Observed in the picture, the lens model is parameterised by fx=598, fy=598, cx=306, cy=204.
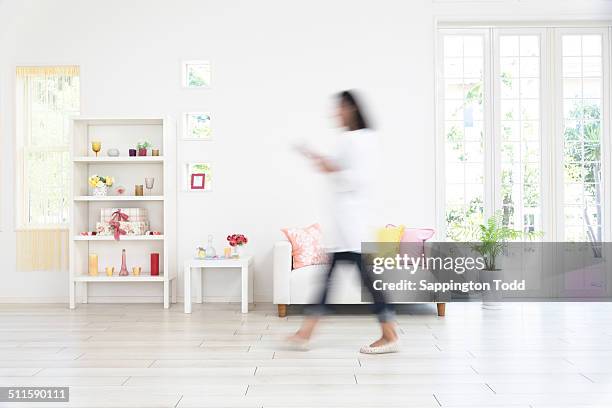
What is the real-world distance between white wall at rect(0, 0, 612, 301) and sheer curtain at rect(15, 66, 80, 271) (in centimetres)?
12

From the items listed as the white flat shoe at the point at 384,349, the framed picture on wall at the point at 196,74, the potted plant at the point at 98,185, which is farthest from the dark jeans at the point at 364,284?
the framed picture on wall at the point at 196,74


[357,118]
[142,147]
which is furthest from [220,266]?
[357,118]

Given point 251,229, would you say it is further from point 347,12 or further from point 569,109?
point 569,109

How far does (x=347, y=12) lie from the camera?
19.7 feet

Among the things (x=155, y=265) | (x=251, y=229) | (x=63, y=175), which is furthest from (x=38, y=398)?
(x=63, y=175)

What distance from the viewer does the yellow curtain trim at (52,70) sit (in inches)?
237

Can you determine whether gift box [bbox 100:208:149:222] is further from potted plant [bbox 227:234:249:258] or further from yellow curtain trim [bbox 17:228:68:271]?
potted plant [bbox 227:234:249:258]

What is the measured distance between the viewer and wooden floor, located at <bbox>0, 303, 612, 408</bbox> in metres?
2.87

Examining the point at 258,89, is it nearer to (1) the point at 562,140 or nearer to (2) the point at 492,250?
(2) the point at 492,250

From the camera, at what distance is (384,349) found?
12.1 feet

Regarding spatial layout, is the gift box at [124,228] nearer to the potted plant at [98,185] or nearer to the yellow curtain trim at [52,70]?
the potted plant at [98,185]

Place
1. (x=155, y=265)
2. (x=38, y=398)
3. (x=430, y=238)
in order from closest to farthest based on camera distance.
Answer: (x=38, y=398), (x=430, y=238), (x=155, y=265)

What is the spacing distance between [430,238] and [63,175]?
12.2 ft

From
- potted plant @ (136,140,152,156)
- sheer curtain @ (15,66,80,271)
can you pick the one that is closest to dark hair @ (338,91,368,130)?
potted plant @ (136,140,152,156)
